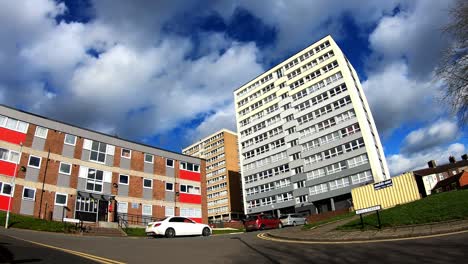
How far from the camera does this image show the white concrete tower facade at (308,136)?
57281mm

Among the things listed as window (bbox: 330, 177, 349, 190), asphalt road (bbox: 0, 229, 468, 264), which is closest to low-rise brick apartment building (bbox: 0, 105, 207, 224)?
asphalt road (bbox: 0, 229, 468, 264)

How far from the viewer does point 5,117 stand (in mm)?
29781

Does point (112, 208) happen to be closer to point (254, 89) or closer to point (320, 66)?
point (320, 66)

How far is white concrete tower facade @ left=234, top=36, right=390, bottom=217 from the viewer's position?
188 ft

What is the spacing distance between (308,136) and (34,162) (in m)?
48.3

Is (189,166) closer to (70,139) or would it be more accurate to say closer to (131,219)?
(131,219)

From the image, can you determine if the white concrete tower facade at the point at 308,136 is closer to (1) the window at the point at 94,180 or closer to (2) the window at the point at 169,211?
(2) the window at the point at 169,211

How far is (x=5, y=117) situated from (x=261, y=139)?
54364 mm

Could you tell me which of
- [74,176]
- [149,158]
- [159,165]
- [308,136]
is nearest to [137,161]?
[149,158]

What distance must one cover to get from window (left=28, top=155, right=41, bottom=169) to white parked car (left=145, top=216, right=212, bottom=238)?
1561 centimetres

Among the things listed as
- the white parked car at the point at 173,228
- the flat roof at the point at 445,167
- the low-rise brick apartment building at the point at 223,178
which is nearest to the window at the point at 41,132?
the white parked car at the point at 173,228

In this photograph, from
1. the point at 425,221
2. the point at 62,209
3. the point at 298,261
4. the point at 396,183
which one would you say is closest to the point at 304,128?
the point at 396,183

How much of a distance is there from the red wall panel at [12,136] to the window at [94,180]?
7.03 meters

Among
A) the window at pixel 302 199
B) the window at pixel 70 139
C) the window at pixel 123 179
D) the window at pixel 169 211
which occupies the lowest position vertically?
the window at pixel 169 211
